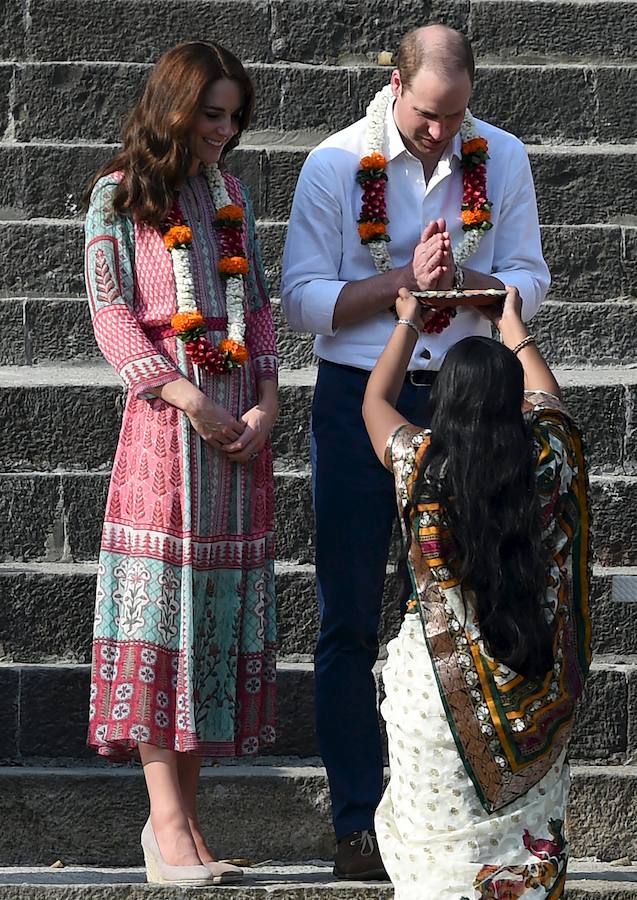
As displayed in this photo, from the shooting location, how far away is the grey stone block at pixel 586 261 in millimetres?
6203

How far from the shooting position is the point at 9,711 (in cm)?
512

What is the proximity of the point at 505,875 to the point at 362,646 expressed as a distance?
92cm

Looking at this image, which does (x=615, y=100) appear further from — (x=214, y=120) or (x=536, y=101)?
(x=214, y=120)

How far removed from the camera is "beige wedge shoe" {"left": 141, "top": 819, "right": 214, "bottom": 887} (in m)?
4.19

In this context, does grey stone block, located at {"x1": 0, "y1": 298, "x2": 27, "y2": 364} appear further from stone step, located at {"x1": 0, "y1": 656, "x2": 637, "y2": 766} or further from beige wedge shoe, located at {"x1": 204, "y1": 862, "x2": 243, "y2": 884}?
beige wedge shoe, located at {"x1": 204, "y1": 862, "x2": 243, "y2": 884}

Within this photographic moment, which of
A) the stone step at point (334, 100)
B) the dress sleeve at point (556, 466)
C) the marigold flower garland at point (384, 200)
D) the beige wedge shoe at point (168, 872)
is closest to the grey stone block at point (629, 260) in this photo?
the stone step at point (334, 100)

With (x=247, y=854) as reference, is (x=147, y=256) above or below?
above

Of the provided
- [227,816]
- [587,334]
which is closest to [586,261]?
[587,334]

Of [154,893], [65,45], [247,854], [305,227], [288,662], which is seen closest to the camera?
[154,893]

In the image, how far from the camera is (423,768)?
12.3ft

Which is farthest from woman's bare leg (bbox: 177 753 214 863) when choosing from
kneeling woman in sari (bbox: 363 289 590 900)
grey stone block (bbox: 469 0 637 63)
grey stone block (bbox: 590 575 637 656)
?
grey stone block (bbox: 469 0 637 63)

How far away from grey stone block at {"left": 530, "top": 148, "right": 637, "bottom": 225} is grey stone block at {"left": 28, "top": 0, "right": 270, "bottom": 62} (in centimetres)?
129

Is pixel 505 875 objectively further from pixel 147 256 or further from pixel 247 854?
pixel 147 256

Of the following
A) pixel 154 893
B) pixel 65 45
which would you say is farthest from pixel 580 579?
pixel 65 45
